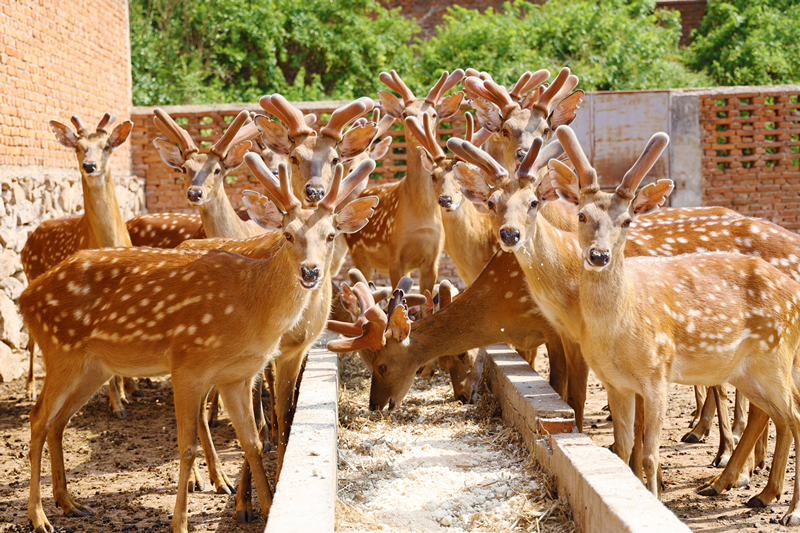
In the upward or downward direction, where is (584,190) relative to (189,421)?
upward

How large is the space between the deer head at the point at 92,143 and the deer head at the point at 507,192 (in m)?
3.20

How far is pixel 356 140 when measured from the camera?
19.1 ft

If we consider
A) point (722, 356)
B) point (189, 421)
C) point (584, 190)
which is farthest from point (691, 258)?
point (189, 421)

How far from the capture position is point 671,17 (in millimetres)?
17875

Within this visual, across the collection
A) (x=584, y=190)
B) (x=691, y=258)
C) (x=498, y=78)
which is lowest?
(x=691, y=258)

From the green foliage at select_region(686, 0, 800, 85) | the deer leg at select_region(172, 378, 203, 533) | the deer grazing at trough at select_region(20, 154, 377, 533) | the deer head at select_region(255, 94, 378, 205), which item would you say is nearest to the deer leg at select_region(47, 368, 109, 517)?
the deer grazing at trough at select_region(20, 154, 377, 533)

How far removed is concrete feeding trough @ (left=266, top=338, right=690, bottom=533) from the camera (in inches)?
119

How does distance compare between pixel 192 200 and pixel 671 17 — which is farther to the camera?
pixel 671 17

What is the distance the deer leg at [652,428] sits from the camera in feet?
13.0

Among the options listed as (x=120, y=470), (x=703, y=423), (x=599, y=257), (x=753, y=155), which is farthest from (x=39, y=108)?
(x=753, y=155)

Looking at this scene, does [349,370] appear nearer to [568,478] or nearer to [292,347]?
[292,347]

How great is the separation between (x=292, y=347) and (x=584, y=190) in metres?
1.92

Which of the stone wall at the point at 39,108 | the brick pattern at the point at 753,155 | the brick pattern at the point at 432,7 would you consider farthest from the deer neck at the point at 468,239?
the brick pattern at the point at 432,7

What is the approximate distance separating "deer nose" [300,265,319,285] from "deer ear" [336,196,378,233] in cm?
48
